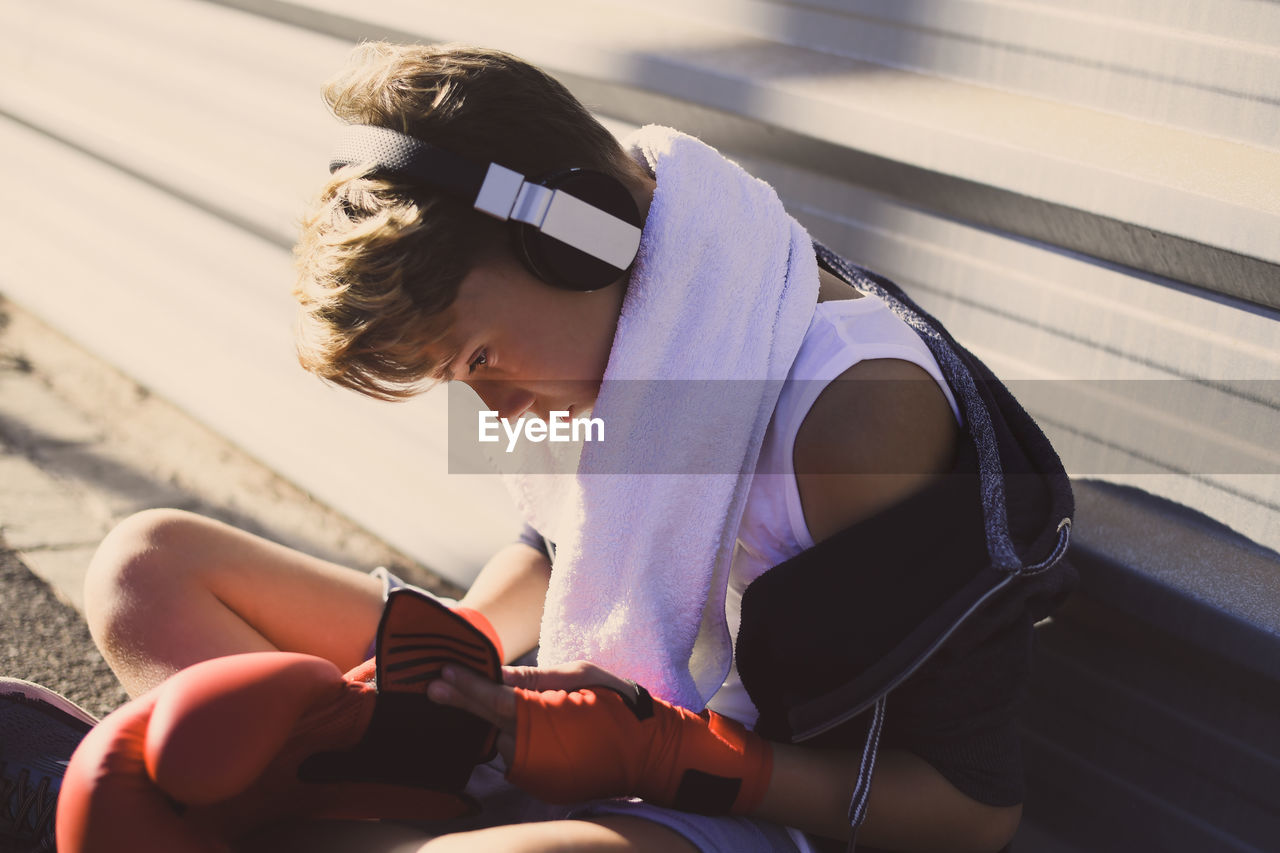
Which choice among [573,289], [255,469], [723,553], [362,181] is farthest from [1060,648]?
[255,469]

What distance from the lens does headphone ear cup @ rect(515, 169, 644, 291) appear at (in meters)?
1.07

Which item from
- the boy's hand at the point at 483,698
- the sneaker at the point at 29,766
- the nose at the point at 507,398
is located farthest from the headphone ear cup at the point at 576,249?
the sneaker at the point at 29,766

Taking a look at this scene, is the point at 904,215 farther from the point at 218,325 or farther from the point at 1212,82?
the point at 218,325

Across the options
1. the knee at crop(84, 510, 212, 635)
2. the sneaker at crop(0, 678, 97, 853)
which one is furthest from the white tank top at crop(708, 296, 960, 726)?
the sneaker at crop(0, 678, 97, 853)

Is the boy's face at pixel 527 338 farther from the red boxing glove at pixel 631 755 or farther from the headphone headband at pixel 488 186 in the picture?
the red boxing glove at pixel 631 755

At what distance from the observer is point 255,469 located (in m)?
2.60

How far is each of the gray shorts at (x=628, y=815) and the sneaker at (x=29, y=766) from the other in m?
0.43

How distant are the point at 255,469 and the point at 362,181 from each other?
1670 millimetres

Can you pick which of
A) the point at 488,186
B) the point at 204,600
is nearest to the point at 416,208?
the point at 488,186

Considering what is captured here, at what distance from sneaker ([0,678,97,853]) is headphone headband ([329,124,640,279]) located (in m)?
0.78

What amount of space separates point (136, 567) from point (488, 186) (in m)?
0.69

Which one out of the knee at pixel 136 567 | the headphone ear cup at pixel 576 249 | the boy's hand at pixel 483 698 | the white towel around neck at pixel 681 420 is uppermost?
the headphone ear cup at pixel 576 249

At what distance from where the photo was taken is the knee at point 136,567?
4.39 feet

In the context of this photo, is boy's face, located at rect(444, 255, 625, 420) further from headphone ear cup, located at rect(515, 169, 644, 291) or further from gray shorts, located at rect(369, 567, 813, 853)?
gray shorts, located at rect(369, 567, 813, 853)
